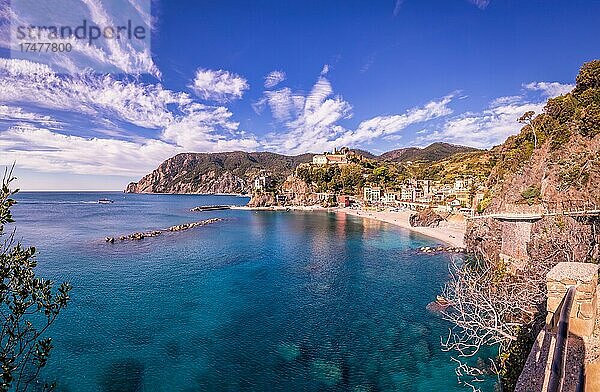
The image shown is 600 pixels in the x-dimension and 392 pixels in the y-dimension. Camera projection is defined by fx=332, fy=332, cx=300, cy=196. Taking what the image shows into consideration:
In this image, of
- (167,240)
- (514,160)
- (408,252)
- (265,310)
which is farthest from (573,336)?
(167,240)

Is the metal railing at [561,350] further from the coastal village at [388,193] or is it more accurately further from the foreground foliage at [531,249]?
the coastal village at [388,193]

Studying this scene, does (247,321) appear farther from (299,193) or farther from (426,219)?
(299,193)

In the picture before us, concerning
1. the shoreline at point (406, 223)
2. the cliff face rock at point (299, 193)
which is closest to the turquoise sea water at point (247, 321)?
the shoreline at point (406, 223)

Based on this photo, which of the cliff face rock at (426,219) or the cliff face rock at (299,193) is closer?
the cliff face rock at (426,219)

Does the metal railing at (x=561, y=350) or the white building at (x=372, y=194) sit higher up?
the white building at (x=372, y=194)

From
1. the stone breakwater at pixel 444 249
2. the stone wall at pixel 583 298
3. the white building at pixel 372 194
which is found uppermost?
the white building at pixel 372 194

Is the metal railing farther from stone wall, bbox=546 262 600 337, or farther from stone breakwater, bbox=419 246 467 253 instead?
stone breakwater, bbox=419 246 467 253

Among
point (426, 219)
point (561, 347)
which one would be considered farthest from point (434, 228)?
point (561, 347)
